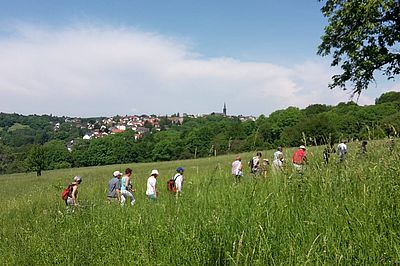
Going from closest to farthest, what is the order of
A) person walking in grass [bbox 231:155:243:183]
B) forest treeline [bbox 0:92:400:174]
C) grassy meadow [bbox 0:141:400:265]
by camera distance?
grassy meadow [bbox 0:141:400:265] < person walking in grass [bbox 231:155:243:183] < forest treeline [bbox 0:92:400:174]

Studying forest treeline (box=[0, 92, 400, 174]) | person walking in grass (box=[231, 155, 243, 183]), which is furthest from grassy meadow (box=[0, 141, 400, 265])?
forest treeline (box=[0, 92, 400, 174])

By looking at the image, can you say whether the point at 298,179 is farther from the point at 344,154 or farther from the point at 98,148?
the point at 98,148

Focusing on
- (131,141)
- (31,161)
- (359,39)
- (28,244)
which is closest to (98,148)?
(131,141)

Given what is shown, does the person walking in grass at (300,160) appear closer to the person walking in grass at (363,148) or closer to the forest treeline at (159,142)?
the forest treeline at (159,142)

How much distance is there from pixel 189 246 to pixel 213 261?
312 millimetres

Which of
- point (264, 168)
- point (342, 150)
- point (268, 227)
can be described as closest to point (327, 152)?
point (342, 150)

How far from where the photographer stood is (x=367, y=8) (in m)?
14.7

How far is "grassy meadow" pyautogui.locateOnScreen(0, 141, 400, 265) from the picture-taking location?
108 inches

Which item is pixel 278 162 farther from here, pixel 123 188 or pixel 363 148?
pixel 123 188

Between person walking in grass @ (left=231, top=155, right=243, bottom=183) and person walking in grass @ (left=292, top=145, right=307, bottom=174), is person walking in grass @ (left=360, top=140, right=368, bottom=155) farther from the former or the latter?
person walking in grass @ (left=231, top=155, right=243, bottom=183)

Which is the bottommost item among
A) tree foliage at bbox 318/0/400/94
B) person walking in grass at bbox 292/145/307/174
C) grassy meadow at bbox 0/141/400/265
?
grassy meadow at bbox 0/141/400/265

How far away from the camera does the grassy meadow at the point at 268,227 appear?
8.98ft

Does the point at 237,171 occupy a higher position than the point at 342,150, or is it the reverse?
the point at 342,150

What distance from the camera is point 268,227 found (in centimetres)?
323
